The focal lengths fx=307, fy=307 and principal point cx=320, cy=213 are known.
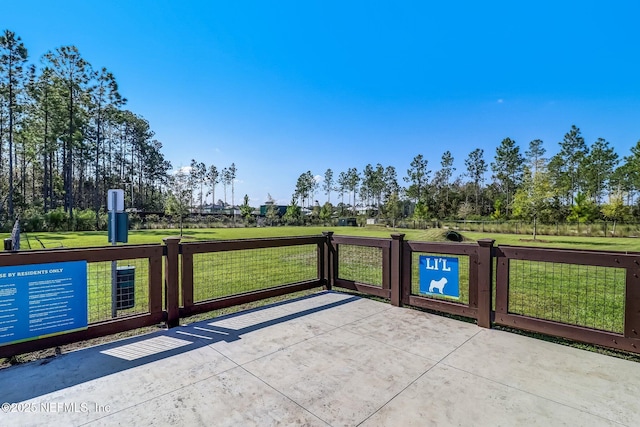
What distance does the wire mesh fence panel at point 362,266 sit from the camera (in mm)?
6844

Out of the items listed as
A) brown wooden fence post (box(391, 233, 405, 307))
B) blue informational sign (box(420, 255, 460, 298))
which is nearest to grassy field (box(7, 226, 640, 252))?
blue informational sign (box(420, 255, 460, 298))

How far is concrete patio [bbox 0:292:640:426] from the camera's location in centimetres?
214

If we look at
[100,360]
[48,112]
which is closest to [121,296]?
[100,360]

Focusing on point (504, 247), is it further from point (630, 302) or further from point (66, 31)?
point (66, 31)

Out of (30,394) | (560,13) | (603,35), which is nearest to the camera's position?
(30,394)

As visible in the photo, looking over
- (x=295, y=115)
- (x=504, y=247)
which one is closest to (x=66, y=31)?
(x=295, y=115)

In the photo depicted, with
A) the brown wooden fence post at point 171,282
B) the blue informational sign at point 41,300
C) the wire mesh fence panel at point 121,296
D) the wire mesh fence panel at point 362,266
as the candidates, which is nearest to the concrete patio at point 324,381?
the brown wooden fence post at point 171,282

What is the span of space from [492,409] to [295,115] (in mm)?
20455

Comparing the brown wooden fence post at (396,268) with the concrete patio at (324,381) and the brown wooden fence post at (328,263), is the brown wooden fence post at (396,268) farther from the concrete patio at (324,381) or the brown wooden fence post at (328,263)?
the brown wooden fence post at (328,263)

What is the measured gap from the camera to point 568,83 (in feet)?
54.2

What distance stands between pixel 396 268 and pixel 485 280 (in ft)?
4.15

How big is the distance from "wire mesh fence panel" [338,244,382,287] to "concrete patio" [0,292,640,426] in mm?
2676

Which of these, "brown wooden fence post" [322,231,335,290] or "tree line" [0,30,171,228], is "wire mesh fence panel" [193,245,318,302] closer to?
"brown wooden fence post" [322,231,335,290]

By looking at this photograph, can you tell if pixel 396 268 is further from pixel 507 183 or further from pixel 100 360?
pixel 507 183
